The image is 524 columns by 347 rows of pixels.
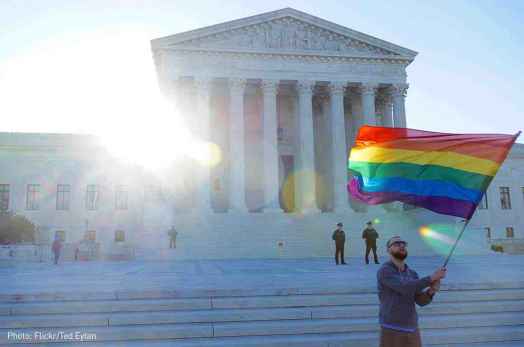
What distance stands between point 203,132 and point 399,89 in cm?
1826

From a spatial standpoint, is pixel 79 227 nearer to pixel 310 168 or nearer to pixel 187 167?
pixel 187 167

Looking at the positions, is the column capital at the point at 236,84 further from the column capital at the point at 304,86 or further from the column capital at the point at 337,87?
the column capital at the point at 337,87

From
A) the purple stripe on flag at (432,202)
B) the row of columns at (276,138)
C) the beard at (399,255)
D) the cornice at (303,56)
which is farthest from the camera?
the cornice at (303,56)

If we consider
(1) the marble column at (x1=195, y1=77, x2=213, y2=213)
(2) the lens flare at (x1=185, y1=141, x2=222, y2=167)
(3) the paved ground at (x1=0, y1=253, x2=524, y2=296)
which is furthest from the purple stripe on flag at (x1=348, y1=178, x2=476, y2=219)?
(2) the lens flare at (x1=185, y1=141, x2=222, y2=167)

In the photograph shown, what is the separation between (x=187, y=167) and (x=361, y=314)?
30.0 meters

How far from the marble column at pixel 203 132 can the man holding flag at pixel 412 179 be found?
1200 inches

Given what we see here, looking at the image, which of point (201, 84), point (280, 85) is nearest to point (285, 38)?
point (280, 85)

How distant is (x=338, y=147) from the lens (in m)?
41.3

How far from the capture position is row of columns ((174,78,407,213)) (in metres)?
38.7

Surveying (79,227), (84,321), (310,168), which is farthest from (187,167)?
(84,321)

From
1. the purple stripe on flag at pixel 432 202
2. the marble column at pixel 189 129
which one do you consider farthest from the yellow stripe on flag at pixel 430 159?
the marble column at pixel 189 129

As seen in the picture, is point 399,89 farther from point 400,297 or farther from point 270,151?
point 400,297

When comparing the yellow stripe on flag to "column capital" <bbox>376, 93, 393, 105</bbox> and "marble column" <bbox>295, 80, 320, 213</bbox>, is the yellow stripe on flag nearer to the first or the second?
"marble column" <bbox>295, 80, 320, 213</bbox>

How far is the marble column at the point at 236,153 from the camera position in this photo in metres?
38.4
